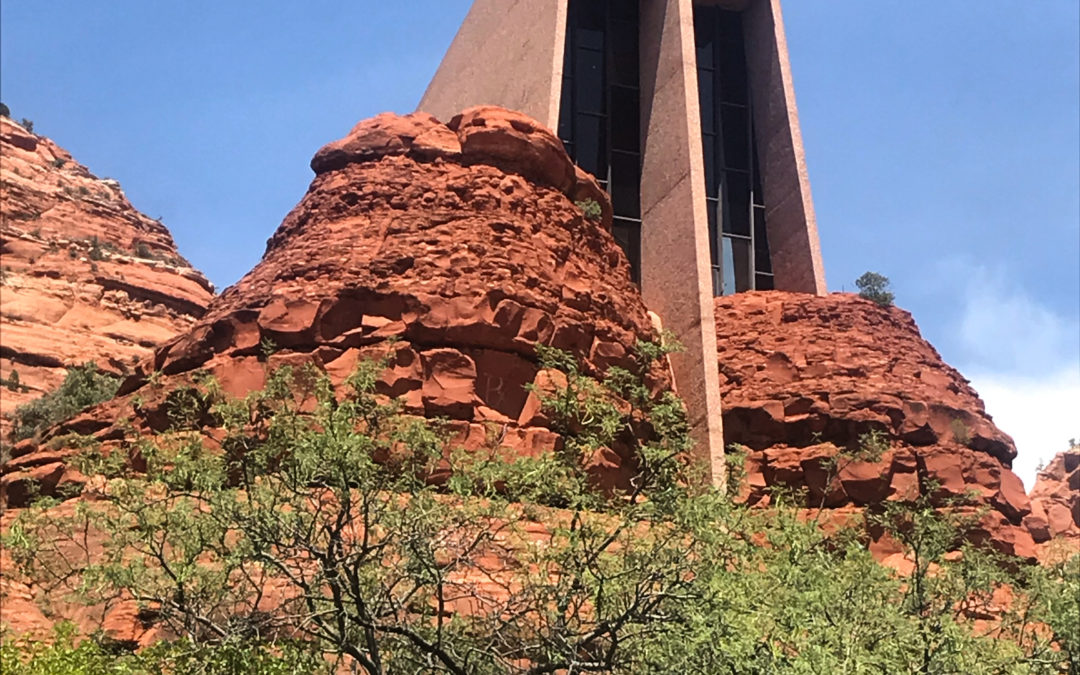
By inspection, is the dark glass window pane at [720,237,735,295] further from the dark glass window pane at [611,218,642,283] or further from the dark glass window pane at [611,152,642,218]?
the dark glass window pane at [611,152,642,218]

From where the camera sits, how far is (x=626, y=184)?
997 inches

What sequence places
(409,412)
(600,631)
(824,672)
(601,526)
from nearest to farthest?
(824,672) → (600,631) → (601,526) → (409,412)

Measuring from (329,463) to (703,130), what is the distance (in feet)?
61.7

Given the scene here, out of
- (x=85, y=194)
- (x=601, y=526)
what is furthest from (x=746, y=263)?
(x=85, y=194)

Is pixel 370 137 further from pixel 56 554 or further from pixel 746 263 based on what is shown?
pixel 746 263

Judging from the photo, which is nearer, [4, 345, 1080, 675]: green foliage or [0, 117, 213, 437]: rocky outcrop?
[4, 345, 1080, 675]: green foliage

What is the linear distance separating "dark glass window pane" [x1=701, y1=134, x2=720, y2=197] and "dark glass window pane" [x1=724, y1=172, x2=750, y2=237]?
0.28 meters

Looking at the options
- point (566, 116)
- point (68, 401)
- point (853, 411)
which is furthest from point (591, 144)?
point (68, 401)

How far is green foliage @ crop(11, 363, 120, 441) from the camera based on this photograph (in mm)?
21422

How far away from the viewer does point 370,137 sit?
18578mm

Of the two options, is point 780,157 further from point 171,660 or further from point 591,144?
point 171,660

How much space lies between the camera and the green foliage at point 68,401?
843 inches

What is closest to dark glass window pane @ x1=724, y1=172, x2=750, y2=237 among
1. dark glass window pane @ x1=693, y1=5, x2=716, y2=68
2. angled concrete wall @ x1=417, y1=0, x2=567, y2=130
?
dark glass window pane @ x1=693, y1=5, x2=716, y2=68

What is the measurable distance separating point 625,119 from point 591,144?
1.07 meters
